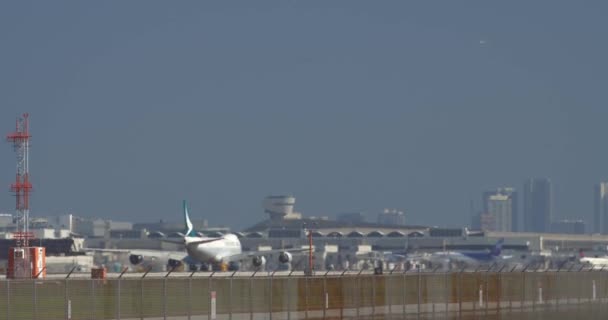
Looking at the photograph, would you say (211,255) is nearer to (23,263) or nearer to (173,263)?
(173,263)

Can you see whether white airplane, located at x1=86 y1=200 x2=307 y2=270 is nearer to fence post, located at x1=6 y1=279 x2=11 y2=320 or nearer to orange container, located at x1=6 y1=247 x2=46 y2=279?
orange container, located at x1=6 y1=247 x2=46 y2=279

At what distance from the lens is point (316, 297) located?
6075 cm

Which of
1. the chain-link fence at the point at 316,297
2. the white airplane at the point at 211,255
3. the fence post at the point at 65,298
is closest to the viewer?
the fence post at the point at 65,298

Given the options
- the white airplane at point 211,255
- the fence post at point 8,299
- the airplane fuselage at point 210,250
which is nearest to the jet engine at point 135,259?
the white airplane at point 211,255

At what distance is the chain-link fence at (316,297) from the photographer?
50.4 meters

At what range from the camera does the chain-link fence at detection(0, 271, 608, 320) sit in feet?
165

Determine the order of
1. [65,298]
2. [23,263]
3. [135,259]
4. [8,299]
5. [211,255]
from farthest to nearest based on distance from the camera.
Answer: [211,255] < [135,259] < [23,263] < [65,298] < [8,299]

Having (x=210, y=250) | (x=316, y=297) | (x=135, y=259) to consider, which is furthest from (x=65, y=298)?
(x=210, y=250)

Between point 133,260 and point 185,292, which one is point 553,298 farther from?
point 133,260

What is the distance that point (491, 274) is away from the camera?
7269 centimetres

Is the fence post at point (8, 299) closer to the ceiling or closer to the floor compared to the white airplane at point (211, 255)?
closer to the ceiling

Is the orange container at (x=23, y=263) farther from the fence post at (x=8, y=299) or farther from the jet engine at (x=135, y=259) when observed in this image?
the jet engine at (x=135, y=259)

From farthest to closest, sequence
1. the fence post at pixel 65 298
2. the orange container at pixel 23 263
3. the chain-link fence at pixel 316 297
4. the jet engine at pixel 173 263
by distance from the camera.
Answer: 1. the jet engine at pixel 173 263
2. the orange container at pixel 23 263
3. the chain-link fence at pixel 316 297
4. the fence post at pixel 65 298

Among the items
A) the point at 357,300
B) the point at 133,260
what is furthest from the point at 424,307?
the point at 133,260
